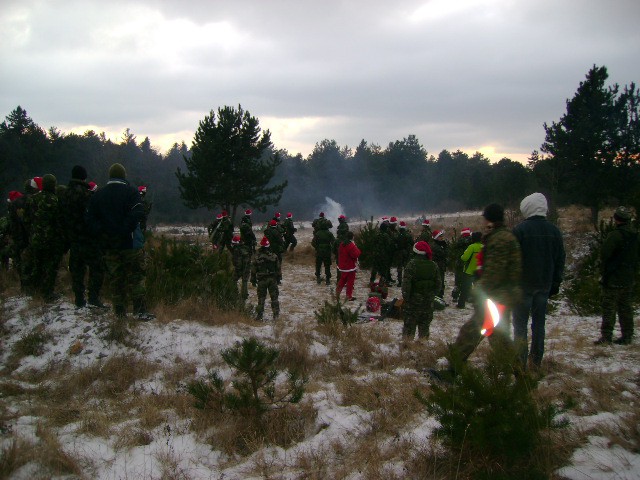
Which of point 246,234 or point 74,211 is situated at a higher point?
point 74,211

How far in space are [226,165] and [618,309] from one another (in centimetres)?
2188

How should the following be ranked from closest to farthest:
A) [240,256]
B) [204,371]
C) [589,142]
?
[204,371]
[240,256]
[589,142]

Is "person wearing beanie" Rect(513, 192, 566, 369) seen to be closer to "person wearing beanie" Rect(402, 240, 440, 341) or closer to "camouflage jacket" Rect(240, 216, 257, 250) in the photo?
"person wearing beanie" Rect(402, 240, 440, 341)

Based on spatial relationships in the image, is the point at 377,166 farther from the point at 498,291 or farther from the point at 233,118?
the point at 498,291

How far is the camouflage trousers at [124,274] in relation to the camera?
5.29 m

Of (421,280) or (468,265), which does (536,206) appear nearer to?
(421,280)

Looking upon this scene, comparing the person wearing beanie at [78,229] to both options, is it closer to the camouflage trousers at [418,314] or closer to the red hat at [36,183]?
the red hat at [36,183]

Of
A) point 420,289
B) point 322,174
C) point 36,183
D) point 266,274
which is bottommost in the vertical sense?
point 266,274

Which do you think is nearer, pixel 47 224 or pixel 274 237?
pixel 47 224

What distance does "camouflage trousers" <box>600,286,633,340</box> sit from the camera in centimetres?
560

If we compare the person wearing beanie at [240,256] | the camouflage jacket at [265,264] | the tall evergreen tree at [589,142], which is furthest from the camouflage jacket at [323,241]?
the tall evergreen tree at [589,142]

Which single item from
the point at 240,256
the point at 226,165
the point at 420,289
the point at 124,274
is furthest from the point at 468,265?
the point at 226,165

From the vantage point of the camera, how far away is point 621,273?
5621mm

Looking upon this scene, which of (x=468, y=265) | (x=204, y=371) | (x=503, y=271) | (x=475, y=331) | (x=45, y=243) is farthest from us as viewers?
(x=468, y=265)
